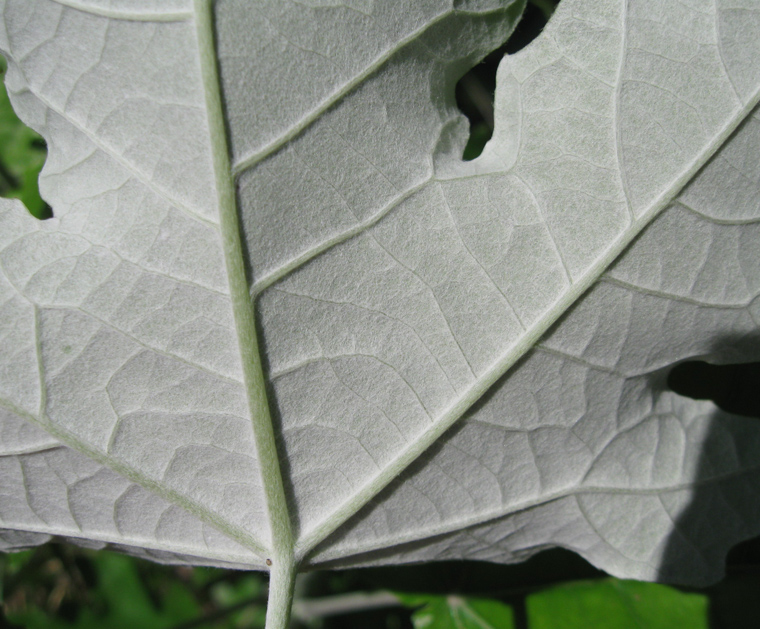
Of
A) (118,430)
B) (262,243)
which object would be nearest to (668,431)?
(262,243)

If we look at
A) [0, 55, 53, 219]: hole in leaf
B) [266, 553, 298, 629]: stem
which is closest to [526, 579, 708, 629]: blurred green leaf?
[266, 553, 298, 629]: stem

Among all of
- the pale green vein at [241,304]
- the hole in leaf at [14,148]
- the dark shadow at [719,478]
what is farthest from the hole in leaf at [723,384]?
the hole in leaf at [14,148]

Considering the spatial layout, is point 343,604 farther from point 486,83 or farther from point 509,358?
point 486,83

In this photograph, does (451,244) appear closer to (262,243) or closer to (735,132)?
(262,243)

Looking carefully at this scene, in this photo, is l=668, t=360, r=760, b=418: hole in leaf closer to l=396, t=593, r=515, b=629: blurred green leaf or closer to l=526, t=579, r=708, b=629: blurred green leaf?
l=526, t=579, r=708, b=629: blurred green leaf

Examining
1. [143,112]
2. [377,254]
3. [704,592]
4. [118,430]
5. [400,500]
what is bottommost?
[704,592]

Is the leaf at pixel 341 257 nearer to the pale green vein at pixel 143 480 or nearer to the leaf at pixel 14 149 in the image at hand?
the pale green vein at pixel 143 480

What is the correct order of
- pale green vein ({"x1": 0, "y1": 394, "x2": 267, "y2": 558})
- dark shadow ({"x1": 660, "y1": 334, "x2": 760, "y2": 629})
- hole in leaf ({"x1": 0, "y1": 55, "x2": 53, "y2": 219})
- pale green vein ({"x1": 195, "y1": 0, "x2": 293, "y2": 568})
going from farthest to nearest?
hole in leaf ({"x1": 0, "y1": 55, "x2": 53, "y2": 219}) → dark shadow ({"x1": 660, "y1": 334, "x2": 760, "y2": 629}) → pale green vein ({"x1": 0, "y1": 394, "x2": 267, "y2": 558}) → pale green vein ({"x1": 195, "y1": 0, "x2": 293, "y2": 568})
